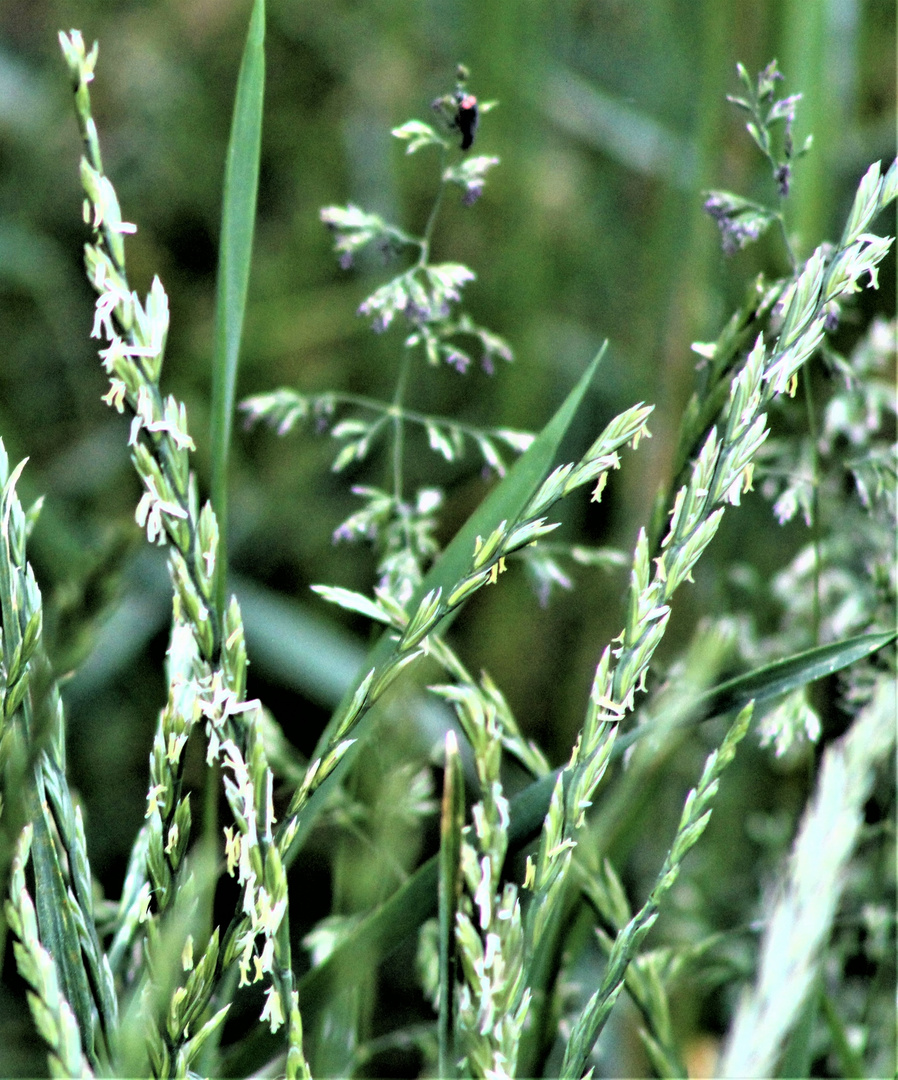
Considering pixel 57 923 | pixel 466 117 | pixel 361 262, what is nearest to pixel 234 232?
pixel 466 117

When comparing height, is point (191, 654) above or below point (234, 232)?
below

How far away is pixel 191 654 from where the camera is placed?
348mm

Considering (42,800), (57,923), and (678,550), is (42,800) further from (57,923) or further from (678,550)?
(678,550)

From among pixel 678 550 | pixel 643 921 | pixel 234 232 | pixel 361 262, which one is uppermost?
pixel 361 262

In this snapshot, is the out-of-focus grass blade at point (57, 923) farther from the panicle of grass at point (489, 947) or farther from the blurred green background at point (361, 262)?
the blurred green background at point (361, 262)

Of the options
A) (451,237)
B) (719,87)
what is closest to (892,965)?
(719,87)

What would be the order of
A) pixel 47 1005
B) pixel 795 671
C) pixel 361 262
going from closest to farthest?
1. pixel 47 1005
2. pixel 795 671
3. pixel 361 262

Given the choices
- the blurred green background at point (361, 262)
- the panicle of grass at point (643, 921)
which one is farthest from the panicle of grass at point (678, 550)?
the blurred green background at point (361, 262)

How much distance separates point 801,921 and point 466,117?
1.15ft

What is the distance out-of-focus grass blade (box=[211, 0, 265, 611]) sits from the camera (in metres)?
0.41

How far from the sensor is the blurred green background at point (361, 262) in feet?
3.59

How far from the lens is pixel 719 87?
88 centimetres

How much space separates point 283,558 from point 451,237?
514 mm

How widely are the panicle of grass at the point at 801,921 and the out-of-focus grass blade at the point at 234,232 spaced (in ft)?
0.75
